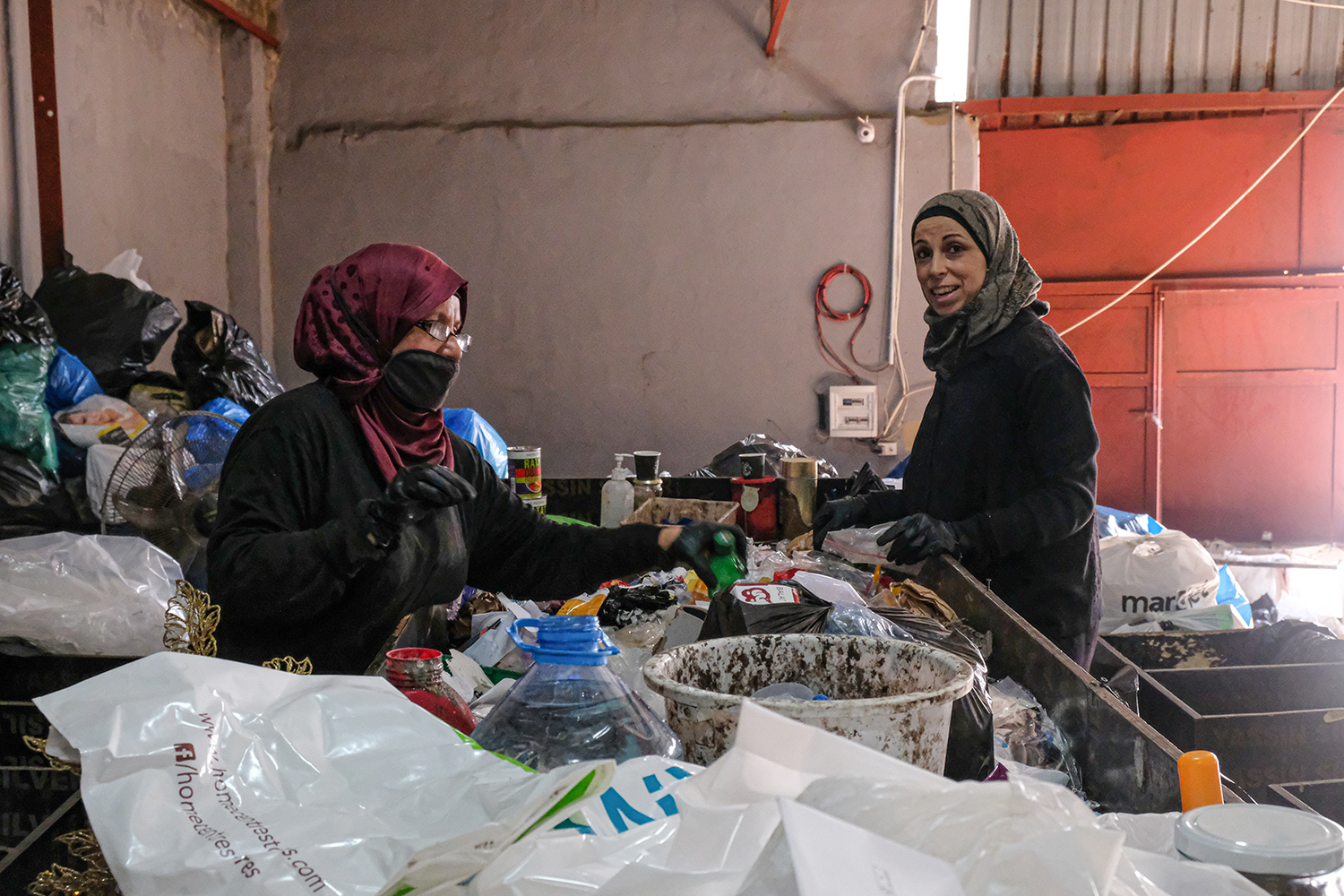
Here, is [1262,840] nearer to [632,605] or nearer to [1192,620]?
[632,605]

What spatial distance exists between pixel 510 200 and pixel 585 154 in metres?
0.59

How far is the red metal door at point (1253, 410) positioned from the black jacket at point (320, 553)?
18.0 ft

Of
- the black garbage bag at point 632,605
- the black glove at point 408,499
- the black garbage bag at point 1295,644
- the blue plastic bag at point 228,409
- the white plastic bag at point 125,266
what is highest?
the white plastic bag at point 125,266

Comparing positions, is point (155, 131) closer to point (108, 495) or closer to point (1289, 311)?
point (108, 495)

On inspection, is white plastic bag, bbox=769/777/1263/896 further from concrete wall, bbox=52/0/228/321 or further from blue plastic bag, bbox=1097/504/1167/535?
concrete wall, bbox=52/0/228/321

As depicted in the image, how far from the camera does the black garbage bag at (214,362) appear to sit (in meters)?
4.34

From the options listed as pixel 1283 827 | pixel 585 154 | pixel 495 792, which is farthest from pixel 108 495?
pixel 585 154

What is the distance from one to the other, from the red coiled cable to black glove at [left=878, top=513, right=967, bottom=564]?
3.98 metres

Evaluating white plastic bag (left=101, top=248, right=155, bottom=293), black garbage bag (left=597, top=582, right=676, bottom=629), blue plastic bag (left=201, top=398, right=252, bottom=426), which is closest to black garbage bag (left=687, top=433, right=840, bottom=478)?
black garbage bag (left=597, top=582, right=676, bottom=629)

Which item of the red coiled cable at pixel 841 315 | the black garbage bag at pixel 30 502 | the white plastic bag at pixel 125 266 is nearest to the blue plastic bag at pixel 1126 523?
the red coiled cable at pixel 841 315

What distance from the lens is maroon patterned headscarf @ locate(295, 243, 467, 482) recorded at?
1886mm

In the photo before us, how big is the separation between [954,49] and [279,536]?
5.78 meters

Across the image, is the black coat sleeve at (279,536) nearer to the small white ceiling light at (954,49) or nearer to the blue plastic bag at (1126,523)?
the blue plastic bag at (1126,523)

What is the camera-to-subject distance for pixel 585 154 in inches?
243
